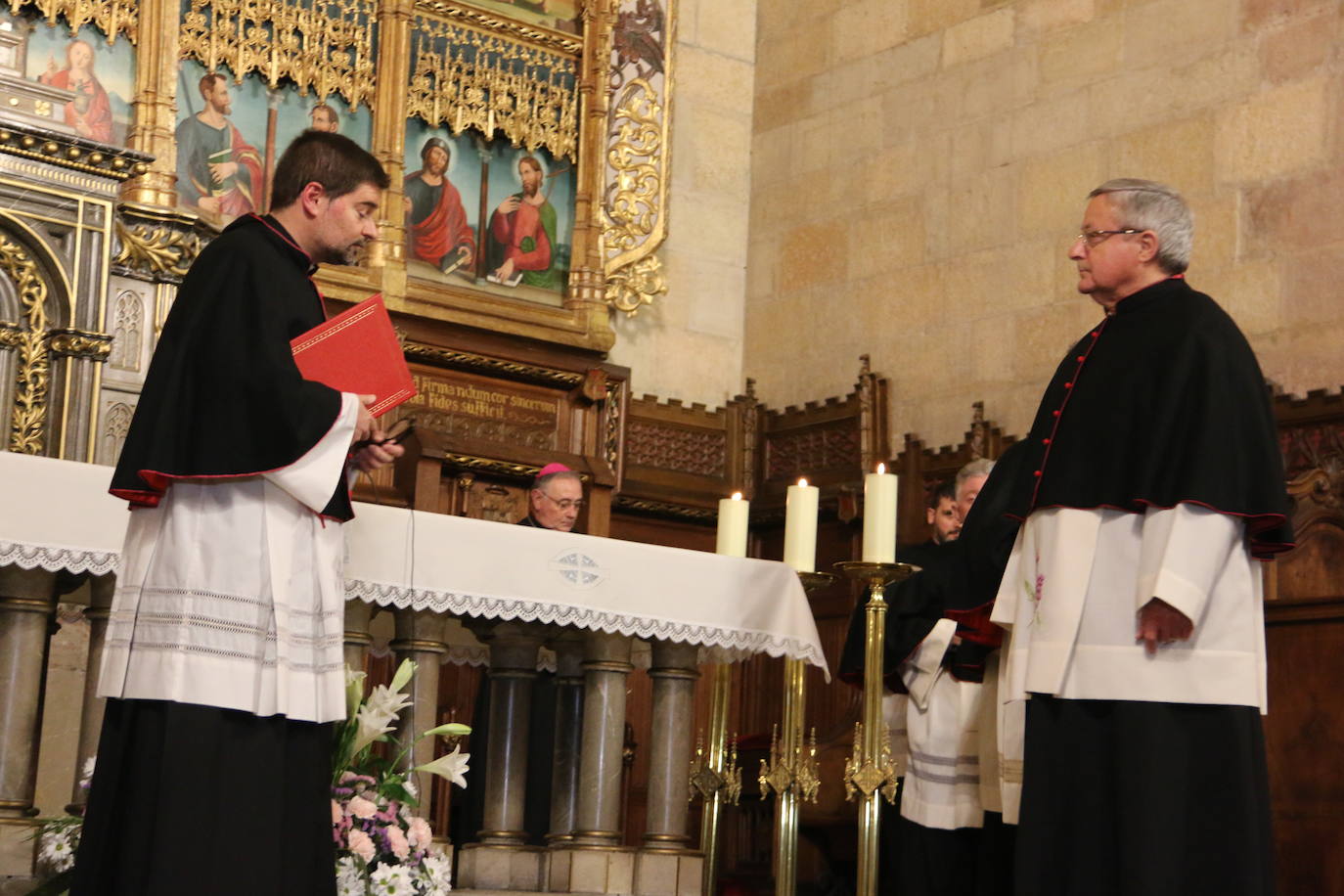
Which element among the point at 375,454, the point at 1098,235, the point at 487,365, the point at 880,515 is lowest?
the point at 375,454

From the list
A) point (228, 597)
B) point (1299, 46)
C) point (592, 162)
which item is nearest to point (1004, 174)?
point (1299, 46)

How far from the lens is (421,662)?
6078 mm

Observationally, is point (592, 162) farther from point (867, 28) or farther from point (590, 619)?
point (590, 619)

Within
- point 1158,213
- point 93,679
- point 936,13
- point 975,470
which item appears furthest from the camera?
point 936,13

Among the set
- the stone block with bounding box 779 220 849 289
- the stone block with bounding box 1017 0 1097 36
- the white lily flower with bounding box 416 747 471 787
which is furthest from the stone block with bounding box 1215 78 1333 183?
the white lily flower with bounding box 416 747 471 787

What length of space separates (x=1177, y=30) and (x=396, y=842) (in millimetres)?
6982

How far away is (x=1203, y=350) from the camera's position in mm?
4223

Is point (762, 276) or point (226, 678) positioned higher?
point (762, 276)

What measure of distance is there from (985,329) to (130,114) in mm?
4855

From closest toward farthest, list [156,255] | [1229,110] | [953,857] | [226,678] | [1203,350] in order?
[226,678]
[1203,350]
[953,857]
[156,255]
[1229,110]

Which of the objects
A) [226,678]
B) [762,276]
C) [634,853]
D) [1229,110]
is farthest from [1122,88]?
[226,678]

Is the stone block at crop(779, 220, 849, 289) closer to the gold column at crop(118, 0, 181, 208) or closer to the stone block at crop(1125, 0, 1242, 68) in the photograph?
the stone block at crop(1125, 0, 1242, 68)

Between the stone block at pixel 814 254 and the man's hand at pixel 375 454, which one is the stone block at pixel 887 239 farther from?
the man's hand at pixel 375 454

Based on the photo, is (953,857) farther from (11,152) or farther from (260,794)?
(11,152)
